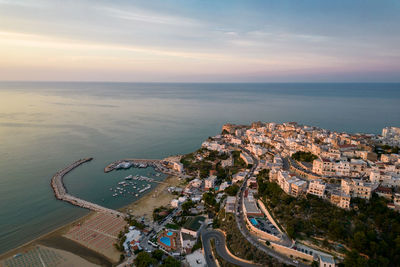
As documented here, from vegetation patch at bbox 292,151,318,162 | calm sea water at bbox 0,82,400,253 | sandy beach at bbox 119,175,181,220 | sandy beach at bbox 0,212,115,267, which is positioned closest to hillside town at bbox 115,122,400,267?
vegetation patch at bbox 292,151,318,162

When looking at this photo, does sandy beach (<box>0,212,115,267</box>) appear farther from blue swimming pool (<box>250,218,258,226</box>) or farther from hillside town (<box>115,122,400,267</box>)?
blue swimming pool (<box>250,218,258,226</box>)

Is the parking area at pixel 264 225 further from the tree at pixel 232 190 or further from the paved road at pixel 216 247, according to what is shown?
the tree at pixel 232 190

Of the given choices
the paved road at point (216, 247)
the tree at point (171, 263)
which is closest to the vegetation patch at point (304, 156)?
the paved road at point (216, 247)

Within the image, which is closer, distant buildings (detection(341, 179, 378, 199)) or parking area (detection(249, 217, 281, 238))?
parking area (detection(249, 217, 281, 238))

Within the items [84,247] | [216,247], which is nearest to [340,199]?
[216,247]

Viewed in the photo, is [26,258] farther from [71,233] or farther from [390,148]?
[390,148]

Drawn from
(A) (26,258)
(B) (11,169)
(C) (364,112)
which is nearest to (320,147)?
(A) (26,258)
